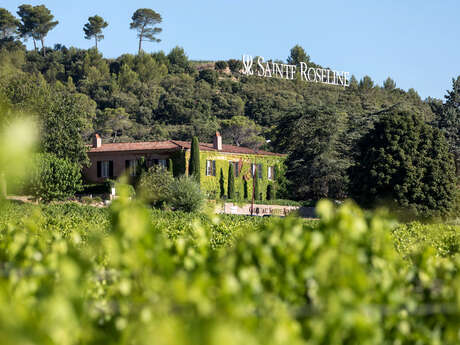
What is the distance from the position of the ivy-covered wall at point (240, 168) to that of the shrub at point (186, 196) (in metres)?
10.9

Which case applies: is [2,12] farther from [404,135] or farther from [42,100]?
[404,135]

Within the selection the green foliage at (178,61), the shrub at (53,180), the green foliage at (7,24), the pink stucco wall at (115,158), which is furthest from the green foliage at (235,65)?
the shrub at (53,180)

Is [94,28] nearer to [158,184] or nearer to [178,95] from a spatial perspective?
[178,95]

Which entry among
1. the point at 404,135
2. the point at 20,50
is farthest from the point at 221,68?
the point at 404,135

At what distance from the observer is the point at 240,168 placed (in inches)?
1709

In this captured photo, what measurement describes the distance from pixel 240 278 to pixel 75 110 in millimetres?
39208

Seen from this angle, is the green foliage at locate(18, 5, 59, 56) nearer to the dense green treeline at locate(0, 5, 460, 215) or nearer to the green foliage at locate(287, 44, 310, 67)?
the dense green treeline at locate(0, 5, 460, 215)

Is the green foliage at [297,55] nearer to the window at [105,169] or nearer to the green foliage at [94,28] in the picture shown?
the green foliage at [94,28]

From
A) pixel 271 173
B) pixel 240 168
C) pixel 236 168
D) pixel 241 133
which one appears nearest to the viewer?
pixel 240 168

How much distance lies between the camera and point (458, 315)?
2.45 m

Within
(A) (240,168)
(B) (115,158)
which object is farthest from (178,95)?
(A) (240,168)

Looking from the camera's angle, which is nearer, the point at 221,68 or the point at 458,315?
the point at 458,315

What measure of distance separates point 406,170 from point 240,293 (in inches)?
1227

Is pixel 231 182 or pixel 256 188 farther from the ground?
pixel 231 182
